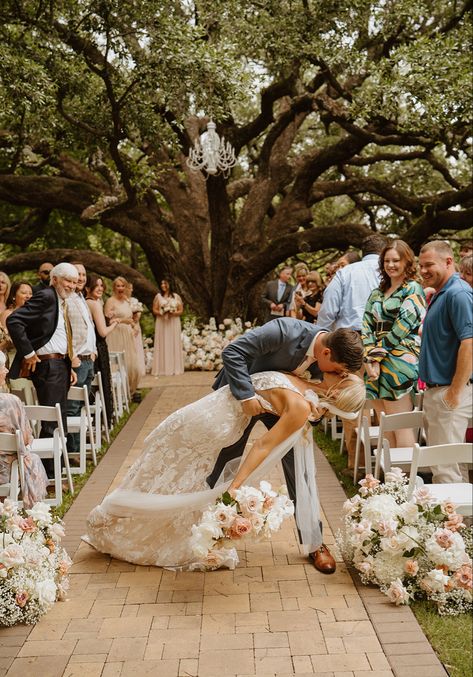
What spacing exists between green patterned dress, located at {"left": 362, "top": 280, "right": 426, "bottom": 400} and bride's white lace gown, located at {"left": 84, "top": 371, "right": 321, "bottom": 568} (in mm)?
1612

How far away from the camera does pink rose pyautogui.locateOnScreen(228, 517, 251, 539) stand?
4.42 meters

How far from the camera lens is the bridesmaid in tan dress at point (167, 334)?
15.5m

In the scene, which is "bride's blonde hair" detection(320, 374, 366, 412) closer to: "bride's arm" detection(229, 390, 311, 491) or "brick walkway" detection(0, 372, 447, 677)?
"bride's arm" detection(229, 390, 311, 491)

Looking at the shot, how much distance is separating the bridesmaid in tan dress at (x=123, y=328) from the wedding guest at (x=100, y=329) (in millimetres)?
1320

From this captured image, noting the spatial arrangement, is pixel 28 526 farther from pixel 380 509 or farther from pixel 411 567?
pixel 411 567

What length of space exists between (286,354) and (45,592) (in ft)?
6.31

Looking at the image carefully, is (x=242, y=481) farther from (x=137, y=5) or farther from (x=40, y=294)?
(x=137, y=5)

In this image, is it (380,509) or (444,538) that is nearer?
(444,538)

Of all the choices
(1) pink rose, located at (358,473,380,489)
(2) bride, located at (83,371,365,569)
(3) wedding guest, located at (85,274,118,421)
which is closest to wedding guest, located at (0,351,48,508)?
(2) bride, located at (83,371,365,569)

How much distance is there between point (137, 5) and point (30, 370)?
5.08 metres

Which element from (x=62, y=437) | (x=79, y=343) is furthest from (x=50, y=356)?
(x=79, y=343)

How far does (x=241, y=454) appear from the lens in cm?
508

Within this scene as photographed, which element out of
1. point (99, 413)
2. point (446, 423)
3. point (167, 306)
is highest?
point (167, 306)

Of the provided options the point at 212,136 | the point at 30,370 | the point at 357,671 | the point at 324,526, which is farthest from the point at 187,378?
the point at 357,671
